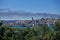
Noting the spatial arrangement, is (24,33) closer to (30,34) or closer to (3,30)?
(30,34)

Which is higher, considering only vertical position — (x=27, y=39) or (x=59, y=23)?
(x=59, y=23)

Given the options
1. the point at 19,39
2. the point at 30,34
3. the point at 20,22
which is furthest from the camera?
the point at 20,22

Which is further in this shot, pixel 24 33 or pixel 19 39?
pixel 24 33

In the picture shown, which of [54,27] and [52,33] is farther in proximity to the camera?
[54,27]

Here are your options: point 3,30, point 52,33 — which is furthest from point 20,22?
point 52,33

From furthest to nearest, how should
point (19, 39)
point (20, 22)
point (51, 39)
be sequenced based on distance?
point (20, 22) < point (19, 39) < point (51, 39)

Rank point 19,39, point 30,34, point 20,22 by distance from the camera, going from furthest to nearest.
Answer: point 20,22
point 30,34
point 19,39

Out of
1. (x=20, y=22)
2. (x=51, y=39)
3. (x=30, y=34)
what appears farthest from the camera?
(x=20, y=22)

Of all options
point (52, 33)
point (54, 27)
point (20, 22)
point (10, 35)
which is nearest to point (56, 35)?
point (52, 33)

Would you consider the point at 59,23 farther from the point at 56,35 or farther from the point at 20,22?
the point at 20,22
